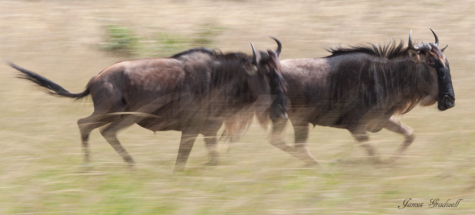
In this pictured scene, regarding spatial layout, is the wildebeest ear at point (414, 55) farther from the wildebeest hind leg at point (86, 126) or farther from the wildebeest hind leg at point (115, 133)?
the wildebeest hind leg at point (86, 126)

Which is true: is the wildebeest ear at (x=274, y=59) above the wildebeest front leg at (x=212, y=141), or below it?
above

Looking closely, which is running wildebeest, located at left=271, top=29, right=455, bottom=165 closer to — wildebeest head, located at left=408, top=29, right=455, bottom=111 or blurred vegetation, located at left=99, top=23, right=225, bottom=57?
wildebeest head, located at left=408, top=29, right=455, bottom=111

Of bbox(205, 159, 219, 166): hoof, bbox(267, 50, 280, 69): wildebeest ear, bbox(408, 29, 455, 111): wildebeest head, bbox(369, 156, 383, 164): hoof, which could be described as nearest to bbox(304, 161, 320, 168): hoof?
bbox(369, 156, 383, 164): hoof

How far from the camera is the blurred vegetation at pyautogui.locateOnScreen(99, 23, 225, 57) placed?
8539 millimetres

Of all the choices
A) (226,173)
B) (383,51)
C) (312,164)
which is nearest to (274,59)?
(383,51)

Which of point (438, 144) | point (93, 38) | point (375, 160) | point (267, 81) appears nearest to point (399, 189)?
point (375, 160)

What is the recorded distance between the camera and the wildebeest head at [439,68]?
484 cm

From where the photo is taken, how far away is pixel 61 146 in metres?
3.66

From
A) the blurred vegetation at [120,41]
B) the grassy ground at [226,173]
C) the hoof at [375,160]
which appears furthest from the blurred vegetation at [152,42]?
the hoof at [375,160]

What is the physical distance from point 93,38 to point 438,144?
7.29 m

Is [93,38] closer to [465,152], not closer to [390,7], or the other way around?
[390,7]

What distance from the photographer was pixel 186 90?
15.0 ft

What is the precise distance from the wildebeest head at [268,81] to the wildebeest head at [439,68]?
4.47ft

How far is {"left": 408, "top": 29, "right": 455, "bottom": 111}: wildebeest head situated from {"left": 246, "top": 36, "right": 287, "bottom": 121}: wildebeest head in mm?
1362
